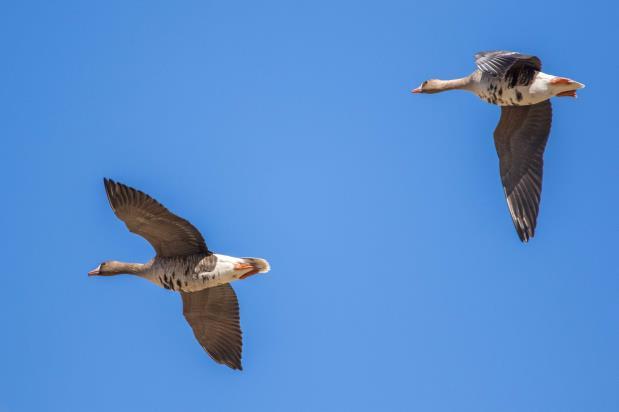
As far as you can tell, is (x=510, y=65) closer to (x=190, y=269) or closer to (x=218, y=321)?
(x=190, y=269)

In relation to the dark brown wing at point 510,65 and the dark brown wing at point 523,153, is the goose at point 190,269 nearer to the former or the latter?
the dark brown wing at point 510,65

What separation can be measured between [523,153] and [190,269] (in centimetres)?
681

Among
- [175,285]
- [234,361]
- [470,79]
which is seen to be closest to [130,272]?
[175,285]

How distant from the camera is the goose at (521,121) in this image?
60.8 ft

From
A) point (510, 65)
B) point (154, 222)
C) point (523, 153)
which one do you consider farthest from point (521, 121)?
point (154, 222)

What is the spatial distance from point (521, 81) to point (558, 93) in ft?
2.30

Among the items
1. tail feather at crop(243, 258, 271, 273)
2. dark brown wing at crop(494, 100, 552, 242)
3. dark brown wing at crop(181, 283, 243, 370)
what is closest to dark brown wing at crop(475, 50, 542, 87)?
dark brown wing at crop(494, 100, 552, 242)

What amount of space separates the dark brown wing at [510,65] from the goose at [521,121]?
0.02 metres

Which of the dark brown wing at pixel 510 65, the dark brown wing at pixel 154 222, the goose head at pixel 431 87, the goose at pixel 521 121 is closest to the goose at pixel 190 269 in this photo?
the dark brown wing at pixel 154 222

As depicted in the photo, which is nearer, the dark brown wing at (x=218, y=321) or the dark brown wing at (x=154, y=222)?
the dark brown wing at (x=154, y=222)

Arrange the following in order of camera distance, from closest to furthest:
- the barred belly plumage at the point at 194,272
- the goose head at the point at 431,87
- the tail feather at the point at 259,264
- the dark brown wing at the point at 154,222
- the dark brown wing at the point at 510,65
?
the dark brown wing at the point at 154,222 < the dark brown wing at the point at 510,65 < the barred belly plumage at the point at 194,272 < the tail feather at the point at 259,264 < the goose head at the point at 431,87

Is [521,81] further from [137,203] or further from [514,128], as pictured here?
[137,203]

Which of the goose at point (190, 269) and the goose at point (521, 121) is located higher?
the goose at point (521, 121)

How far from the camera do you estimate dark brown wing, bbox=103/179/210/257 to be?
16.7 metres
